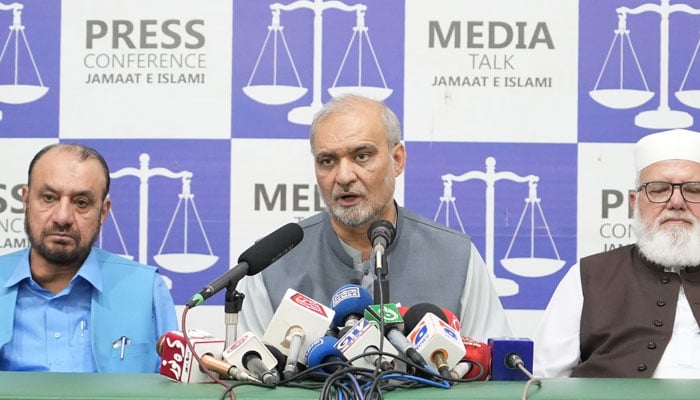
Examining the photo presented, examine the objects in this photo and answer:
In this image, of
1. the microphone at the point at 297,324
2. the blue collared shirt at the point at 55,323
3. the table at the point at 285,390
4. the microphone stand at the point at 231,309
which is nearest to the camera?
the table at the point at 285,390

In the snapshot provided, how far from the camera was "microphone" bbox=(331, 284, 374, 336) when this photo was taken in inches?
79.7

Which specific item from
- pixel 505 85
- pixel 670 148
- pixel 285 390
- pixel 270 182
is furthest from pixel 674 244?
pixel 285 390

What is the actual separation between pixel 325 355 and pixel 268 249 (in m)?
0.25

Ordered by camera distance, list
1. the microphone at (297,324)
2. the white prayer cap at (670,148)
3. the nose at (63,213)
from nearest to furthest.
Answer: the microphone at (297,324), the nose at (63,213), the white prayer cap at (670,148)

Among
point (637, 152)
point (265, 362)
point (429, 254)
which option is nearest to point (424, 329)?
point (265, 362)

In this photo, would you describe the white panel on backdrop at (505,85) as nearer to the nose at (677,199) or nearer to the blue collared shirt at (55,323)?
the nose at (677,199)

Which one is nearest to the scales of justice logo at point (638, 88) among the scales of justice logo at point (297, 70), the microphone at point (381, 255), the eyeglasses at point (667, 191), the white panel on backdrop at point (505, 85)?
the white panel on backdrop at point (505, 85)

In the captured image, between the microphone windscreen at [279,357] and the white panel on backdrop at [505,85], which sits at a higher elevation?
the white panel on backdrop at [505,85]

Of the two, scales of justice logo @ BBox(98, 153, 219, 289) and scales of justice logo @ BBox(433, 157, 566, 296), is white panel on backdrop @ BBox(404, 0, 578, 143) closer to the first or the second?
scales of justice logo @ BBox(433, 157, 566, 296)

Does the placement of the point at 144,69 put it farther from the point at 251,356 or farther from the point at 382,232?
the point at 251,356

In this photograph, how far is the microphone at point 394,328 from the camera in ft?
5.87

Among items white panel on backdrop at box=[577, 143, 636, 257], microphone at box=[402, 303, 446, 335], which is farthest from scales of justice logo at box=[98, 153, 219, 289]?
microphone at box=[402, 303, 446, 335]

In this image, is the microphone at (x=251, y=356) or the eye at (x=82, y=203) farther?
the eye at (x=82, y=203)

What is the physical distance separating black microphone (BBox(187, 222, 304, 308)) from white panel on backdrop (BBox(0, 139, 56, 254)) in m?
1.97
